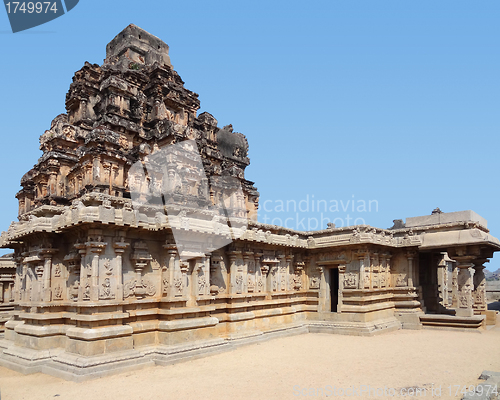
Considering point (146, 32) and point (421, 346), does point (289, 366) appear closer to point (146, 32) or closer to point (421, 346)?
point (421, 346)

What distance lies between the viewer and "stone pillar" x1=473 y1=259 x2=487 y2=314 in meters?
18.3

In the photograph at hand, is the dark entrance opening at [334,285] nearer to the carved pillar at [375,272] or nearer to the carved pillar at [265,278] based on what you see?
the carved pillar at [375,272]

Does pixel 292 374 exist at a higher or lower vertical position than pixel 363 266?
lower

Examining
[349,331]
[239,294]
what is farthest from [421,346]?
[239,294]

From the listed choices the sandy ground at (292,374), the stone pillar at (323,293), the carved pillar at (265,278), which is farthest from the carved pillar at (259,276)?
the stone pillar at (323,293)

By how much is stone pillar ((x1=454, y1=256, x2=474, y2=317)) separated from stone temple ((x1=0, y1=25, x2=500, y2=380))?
6 cm

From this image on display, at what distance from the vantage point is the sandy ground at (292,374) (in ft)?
28.0

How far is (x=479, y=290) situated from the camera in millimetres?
18625

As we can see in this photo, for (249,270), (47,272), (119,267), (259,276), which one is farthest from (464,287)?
(47,272)

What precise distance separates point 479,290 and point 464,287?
2190 millimetres

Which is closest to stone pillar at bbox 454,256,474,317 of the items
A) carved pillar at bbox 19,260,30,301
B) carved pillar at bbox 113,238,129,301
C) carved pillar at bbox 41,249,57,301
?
carved pillar at bbox 113,238,129,301

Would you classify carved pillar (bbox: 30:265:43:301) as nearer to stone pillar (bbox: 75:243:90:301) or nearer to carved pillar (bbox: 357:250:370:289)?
stone pillar (bbox: 75:243:90:301)

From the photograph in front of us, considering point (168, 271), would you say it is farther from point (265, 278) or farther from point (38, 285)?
point (265, 278)

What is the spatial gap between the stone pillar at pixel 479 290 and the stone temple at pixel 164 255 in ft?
0.17
